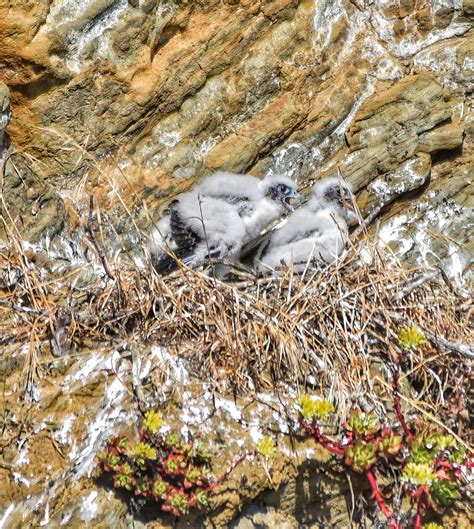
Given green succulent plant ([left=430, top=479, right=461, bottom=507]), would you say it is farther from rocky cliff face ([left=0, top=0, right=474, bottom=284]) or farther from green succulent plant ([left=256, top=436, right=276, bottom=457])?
rocky cliff face ([left=0, top=0, right=474, bottom=284])

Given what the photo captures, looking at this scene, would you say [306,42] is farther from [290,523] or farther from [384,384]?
[290,523]

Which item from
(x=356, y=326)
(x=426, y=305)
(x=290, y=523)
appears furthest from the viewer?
(x=426, y=305)

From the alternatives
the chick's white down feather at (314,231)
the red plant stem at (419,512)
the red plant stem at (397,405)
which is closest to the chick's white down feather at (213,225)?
the chick's white down feather at (314,231)

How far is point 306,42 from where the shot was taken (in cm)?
513

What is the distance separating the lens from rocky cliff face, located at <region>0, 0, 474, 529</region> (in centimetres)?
411

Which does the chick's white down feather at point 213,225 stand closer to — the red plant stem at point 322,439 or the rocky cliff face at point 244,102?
the rocky cliff face at point 244,102

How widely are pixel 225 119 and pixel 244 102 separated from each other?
0.16 meters

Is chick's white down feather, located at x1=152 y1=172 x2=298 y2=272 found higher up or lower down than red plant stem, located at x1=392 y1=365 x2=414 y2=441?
higher up

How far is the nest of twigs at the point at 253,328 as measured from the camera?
11.9 ft

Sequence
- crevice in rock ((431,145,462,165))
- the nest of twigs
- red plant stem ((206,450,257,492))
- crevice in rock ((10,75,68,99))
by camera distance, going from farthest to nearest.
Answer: crevice in rock ((431,145,462,165)) < crevice in rock ((10,75,68,99)) < the nest of twigs < red plant stem ((206,450,257,492))

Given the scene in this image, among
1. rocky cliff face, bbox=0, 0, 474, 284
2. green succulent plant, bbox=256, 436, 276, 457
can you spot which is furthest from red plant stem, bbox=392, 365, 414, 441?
rocky cliff face, bbox=0, 0, 474, 284

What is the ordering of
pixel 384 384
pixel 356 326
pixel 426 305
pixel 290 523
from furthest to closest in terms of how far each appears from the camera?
pixel 426 305 → pixel 356 326 → pixel 384 384 → pixel 290 523

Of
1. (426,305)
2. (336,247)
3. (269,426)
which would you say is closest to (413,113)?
(336,247)

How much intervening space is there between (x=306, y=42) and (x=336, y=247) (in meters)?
1.41
